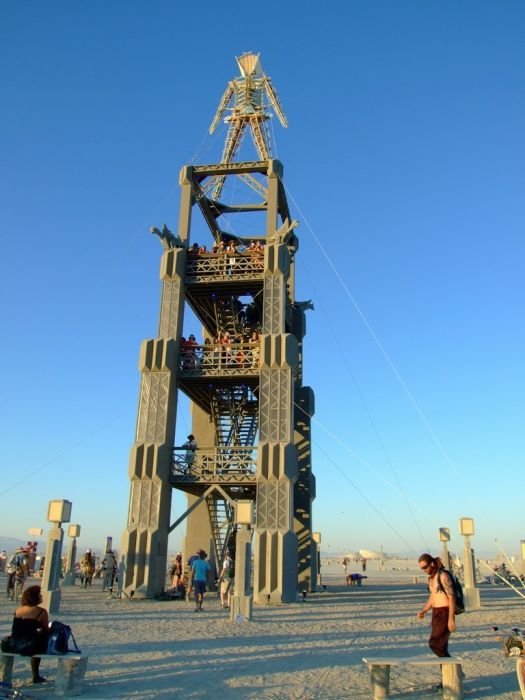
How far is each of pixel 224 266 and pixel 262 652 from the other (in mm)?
18487

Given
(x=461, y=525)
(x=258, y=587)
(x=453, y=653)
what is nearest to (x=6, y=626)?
(x=453, y=653)

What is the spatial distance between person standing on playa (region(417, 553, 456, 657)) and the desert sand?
541mm

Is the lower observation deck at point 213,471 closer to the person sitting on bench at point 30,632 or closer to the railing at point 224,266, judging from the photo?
the railing at point 224,266

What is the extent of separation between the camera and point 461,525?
20578 mm

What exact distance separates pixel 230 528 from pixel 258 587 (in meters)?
6.06

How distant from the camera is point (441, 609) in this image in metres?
7.95

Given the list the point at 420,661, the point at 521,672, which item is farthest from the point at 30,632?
the point at 521,672

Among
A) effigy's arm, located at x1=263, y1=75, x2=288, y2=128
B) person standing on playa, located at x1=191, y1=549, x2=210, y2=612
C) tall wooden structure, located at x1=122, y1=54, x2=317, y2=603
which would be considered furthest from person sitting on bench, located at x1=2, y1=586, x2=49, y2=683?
effigy's arm, located at x1=263, y1=75, x2=288, y2=128

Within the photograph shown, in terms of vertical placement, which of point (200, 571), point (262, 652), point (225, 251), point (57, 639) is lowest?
point (262, 652)

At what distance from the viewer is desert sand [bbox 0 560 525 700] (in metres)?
7.73

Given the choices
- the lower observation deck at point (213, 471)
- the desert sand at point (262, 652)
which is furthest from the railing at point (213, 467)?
the desert sand at point (262, 652)

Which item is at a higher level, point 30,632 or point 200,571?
point 200,571

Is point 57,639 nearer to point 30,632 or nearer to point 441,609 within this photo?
point 30,632

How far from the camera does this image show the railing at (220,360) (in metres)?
25.5
